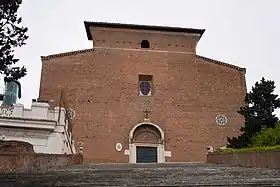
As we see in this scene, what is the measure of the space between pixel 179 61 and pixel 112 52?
3.85 m

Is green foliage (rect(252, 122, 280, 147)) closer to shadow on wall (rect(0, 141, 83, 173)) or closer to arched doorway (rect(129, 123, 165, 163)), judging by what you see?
shadow on wall (rect(0, 141, 83, 173))

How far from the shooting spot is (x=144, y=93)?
78.3 ft

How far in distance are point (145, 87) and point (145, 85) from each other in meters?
0.16

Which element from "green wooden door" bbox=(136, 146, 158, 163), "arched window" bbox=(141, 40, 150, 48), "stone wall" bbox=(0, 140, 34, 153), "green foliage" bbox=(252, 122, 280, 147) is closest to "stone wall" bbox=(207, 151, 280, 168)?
"green foliage" bbox=(252, 122, 280, 147)

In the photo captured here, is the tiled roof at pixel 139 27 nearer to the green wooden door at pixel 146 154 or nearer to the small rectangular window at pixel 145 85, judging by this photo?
the small rectangular window at pixel 145 85

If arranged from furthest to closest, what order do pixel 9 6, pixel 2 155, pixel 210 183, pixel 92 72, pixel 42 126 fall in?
pixel 92 72, pixel 42 126, pixel 9 6, pixel 2 155, pixel 210 183

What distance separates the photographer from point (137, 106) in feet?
75.9

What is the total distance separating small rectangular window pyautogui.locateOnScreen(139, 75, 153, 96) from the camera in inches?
941

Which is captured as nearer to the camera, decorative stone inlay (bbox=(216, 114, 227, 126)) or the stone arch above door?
the stone arch above door

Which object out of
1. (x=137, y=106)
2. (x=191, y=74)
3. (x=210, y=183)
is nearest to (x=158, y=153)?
(x=137, y=106)

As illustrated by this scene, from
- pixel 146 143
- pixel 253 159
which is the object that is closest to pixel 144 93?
pixel 146 143

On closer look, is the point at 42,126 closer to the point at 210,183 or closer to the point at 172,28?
the point at 210,183

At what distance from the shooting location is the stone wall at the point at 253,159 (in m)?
10.1

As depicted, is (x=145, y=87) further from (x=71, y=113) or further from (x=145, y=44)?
(x=71, y=113)
